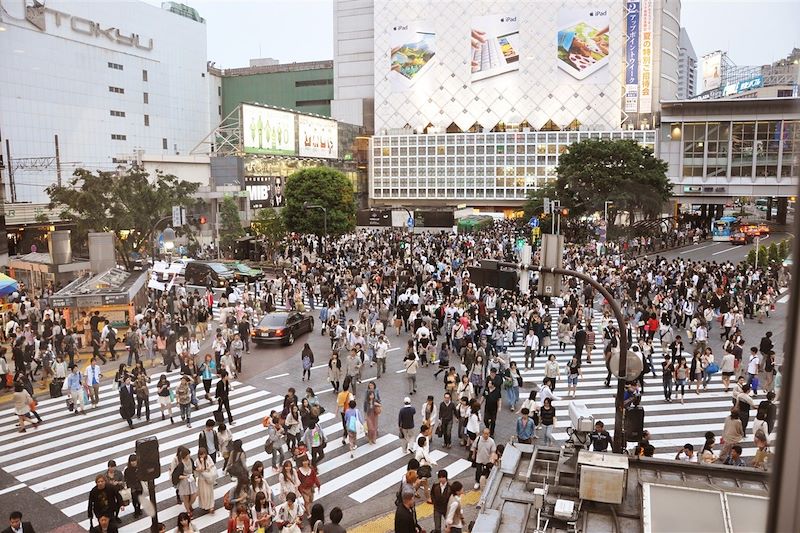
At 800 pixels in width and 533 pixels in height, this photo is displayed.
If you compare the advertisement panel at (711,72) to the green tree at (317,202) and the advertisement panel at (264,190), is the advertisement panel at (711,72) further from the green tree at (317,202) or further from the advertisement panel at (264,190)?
the green tree at (317,202)

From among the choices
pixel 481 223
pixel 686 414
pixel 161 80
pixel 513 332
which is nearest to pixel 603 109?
pixel 481 223

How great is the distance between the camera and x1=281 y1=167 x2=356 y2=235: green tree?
49406 mm

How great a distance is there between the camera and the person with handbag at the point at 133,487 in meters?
10.6

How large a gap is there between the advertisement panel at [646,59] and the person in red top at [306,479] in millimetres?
87240

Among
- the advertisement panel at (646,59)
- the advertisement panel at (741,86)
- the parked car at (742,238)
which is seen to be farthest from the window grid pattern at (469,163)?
the parked car at (742,238)

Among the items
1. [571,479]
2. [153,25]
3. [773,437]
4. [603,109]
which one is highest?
[153,25]

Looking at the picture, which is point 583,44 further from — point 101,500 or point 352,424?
point 101,500


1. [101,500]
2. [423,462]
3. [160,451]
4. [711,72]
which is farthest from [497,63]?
[101,500]

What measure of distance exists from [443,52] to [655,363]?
79.1m

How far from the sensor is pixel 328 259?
38.3m

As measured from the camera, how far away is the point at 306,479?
10.4m

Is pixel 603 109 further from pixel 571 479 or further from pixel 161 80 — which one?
pixel 571 479

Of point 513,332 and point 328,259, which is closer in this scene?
point 513,332

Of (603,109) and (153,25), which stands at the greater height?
(153,25)
